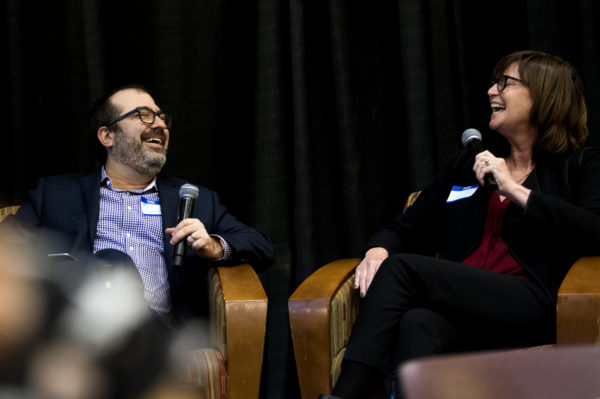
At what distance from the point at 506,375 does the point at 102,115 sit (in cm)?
206

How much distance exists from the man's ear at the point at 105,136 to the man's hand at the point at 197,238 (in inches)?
23.0

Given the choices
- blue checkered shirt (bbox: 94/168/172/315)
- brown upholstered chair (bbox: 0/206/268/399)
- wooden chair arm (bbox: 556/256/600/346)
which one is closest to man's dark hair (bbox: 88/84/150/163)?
blue checkered shirt (bbox: 94/168/172/315)

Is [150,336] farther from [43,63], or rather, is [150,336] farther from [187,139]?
[43,63]

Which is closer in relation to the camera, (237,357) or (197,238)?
(237,357)

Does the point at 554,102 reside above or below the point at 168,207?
above

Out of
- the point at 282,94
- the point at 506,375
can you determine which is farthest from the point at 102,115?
the point at 506,375

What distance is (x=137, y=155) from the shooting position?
2330 mm

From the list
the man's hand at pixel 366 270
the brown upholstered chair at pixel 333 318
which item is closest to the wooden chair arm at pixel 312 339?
the brown upholstered chair at pixel 333 318

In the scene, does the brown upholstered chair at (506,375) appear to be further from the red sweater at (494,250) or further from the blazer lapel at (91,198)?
the blazer lapel at (91,198)

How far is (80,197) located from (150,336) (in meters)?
1.31

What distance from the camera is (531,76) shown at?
211cm

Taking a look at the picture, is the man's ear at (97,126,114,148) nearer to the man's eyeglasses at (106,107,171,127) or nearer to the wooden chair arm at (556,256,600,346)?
the man's eyeglasses at (106,107,171,127)

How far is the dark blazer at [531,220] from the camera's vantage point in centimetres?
180

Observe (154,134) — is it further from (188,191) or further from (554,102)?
(554,102)
